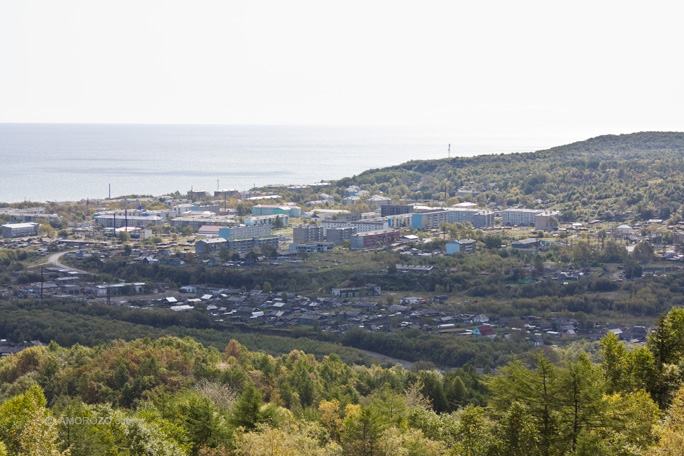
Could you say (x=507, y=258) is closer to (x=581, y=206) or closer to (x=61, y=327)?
(x=581, y=206)

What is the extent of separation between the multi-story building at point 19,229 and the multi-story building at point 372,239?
16328 millimetres

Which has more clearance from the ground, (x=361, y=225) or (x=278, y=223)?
(x=361, y=225)

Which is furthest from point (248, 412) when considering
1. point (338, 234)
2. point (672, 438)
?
point (338, 234)

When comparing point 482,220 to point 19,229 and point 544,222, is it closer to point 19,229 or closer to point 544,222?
point 544,222

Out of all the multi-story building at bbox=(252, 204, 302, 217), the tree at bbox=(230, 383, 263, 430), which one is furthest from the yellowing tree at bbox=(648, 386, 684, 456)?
the multi-story building at bbox=(252, 204, 302, 217)

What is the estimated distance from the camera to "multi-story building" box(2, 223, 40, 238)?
4034 cm

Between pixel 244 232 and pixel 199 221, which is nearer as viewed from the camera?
pixel 244 232

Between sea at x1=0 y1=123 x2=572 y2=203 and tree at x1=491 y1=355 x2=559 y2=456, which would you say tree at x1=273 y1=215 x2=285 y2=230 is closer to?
sea at x1=0 y1=123 x2=572 y2=203

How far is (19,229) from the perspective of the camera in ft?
134

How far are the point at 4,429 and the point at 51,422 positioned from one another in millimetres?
1442

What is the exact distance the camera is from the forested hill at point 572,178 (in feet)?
146

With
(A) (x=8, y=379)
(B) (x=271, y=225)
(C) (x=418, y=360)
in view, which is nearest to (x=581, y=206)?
(B) (x=271, y=225)

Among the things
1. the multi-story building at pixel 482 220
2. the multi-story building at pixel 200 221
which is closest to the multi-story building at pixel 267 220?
the multi-story building at pixel 200 221

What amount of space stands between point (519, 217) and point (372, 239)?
33.8 ft
